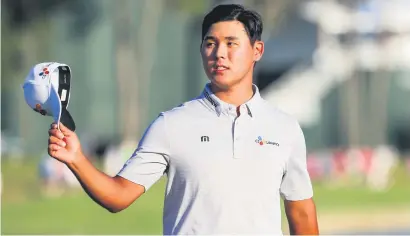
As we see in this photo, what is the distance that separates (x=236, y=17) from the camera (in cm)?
543

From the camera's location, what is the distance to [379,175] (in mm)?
35469

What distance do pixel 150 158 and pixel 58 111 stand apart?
573 mm

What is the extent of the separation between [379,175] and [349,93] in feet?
49.8

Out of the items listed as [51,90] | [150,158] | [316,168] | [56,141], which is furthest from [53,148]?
[316,168]

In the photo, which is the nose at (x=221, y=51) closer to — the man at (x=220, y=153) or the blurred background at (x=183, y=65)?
the man at (x=220, y=153)

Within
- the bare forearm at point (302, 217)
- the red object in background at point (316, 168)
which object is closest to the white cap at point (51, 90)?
the bare forearm at point (302, 217)

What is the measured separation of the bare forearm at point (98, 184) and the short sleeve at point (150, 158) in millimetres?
116

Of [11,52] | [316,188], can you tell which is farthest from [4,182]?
[11,52]

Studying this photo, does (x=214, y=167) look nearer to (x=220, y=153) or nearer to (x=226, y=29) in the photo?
(x=220, y=153)

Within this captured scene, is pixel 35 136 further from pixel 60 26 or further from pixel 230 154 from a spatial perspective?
pixel 230 154

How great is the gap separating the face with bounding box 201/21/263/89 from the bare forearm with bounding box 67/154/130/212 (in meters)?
0.63

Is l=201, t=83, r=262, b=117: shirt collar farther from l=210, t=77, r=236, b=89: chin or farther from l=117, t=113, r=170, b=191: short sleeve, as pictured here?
l=117, t=113, r=170, b=191: short sleeve

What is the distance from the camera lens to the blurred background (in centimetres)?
4841

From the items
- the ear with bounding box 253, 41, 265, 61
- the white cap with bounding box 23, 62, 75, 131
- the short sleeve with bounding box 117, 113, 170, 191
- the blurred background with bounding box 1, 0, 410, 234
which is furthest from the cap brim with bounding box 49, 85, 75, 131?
the blurred background with bounding box 1, 0, 410, 234
